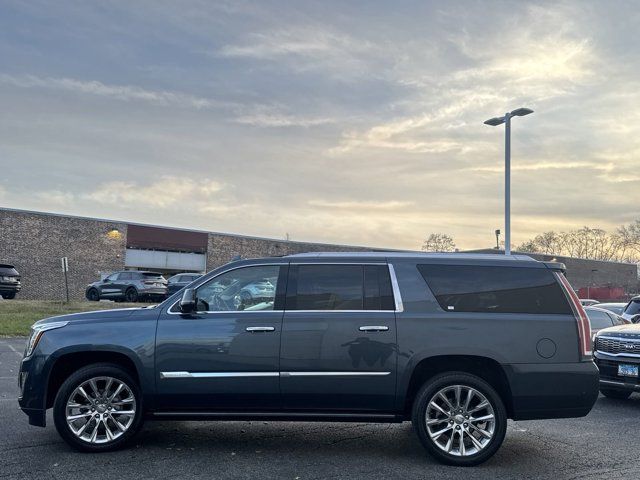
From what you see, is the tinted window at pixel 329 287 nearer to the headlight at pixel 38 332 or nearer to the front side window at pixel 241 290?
the front side window at pixel 241 290

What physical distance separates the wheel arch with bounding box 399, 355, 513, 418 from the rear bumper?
0.10 m

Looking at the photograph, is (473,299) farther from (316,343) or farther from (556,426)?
(556,426)

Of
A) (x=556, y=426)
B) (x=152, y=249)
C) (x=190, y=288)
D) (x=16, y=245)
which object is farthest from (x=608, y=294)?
(x=190, y=288)

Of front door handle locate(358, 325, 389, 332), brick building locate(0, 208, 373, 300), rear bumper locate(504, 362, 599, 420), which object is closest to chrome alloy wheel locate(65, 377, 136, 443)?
front door handle locate(358, 325, 389, 332)

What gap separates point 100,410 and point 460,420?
11.2 feet

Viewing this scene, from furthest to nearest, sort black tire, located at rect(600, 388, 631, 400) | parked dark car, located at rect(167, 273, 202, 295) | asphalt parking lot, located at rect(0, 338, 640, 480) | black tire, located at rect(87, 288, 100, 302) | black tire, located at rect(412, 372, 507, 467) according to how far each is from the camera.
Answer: black tire, located at rect(87, 288, 100, 302) < parked dark car, located at rect(167, 273, 202, 295) < black tire, located at rect(600, 388, 631, 400) < black tire, located at rect(412, 372, 507, 467) < asphalt parking lot, located at rect(0, 338, 640, 480)

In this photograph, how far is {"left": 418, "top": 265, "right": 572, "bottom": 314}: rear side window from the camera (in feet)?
20.4

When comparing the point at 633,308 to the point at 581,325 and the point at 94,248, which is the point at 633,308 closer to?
the point at 581,325

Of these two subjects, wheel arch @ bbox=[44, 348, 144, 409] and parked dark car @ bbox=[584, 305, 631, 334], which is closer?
wheel arch @ bbox=[44, 348, 144, 409]

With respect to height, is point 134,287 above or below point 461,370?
above

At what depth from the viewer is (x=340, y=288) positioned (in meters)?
6.30

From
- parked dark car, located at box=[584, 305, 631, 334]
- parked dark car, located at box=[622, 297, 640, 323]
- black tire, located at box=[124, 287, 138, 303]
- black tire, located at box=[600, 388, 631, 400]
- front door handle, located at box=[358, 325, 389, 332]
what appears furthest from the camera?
black tire, located at box=[124, 287, 138, 303]

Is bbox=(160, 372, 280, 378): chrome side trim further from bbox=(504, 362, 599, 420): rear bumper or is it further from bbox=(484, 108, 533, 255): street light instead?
bbox=(484, 108, 533, 255): street light

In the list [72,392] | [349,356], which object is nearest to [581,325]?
[349,356]
